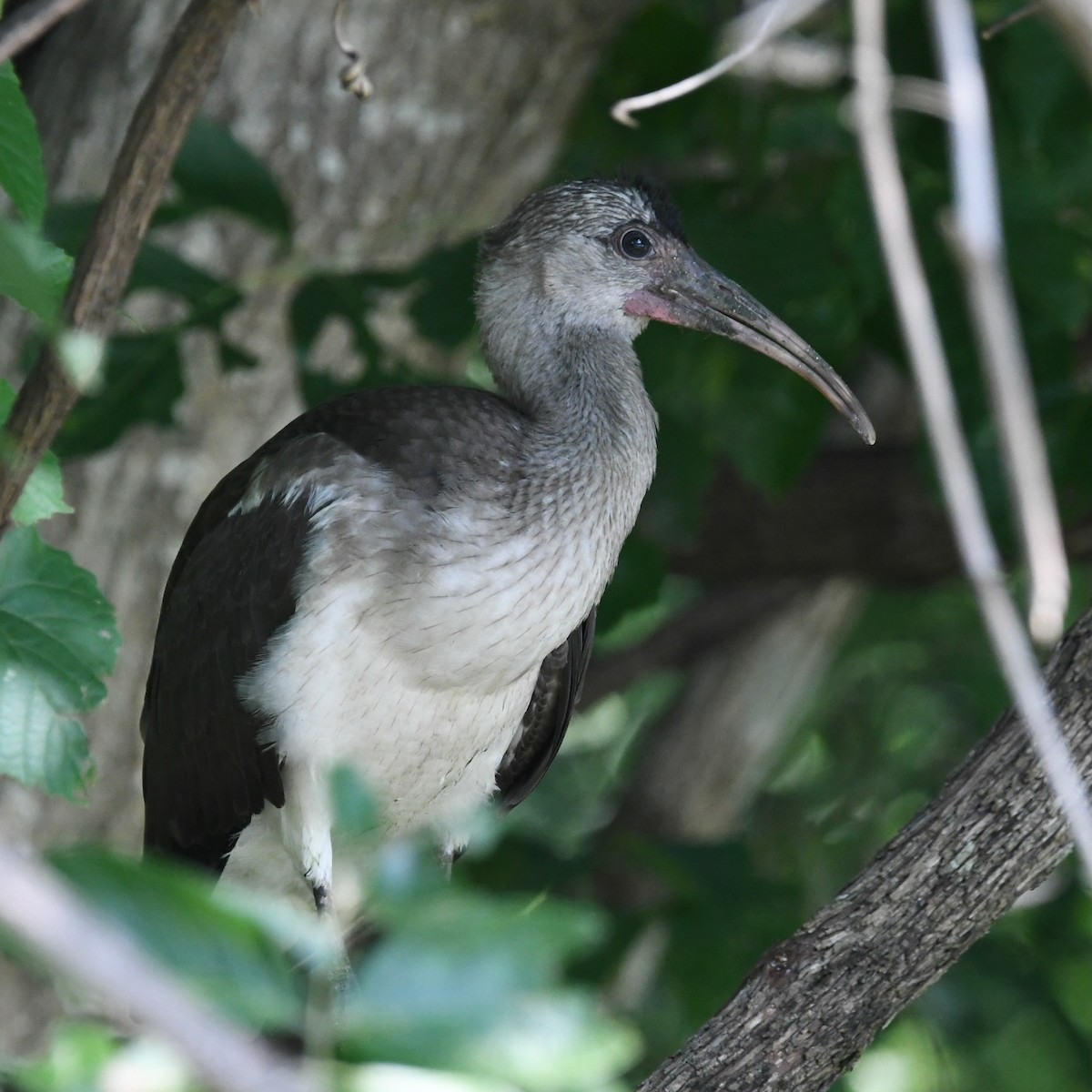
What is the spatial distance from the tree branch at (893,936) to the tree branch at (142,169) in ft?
5.14

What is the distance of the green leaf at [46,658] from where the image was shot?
8.98 ft

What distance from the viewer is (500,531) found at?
10.9 feet

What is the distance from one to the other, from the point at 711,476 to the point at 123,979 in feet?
13.8

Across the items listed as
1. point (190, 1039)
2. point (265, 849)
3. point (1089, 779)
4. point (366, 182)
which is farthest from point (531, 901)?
point (366, 182)

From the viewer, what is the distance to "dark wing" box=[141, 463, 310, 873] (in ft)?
11.4

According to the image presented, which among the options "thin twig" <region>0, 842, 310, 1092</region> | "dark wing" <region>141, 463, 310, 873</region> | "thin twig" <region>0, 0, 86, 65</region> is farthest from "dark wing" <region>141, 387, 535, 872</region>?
"thin twig" <region>0, 842, 310, 1092</region>

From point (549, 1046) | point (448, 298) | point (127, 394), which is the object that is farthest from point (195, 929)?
point (448, 298)

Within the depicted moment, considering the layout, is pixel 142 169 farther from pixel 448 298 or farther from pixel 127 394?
pixel 448 298

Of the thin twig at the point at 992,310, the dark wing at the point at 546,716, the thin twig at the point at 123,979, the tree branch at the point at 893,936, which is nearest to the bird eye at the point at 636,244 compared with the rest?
the dark wing at the point at 546,716

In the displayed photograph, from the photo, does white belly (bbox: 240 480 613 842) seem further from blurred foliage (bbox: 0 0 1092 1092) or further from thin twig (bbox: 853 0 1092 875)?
thin twig (bbox: 853 0 1092 875)

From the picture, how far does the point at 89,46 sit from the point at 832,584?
378 cm

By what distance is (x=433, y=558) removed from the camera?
3.28 metres

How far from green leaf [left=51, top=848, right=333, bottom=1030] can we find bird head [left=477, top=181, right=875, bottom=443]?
272 cm

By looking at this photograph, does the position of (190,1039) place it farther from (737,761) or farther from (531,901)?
(737,761)
